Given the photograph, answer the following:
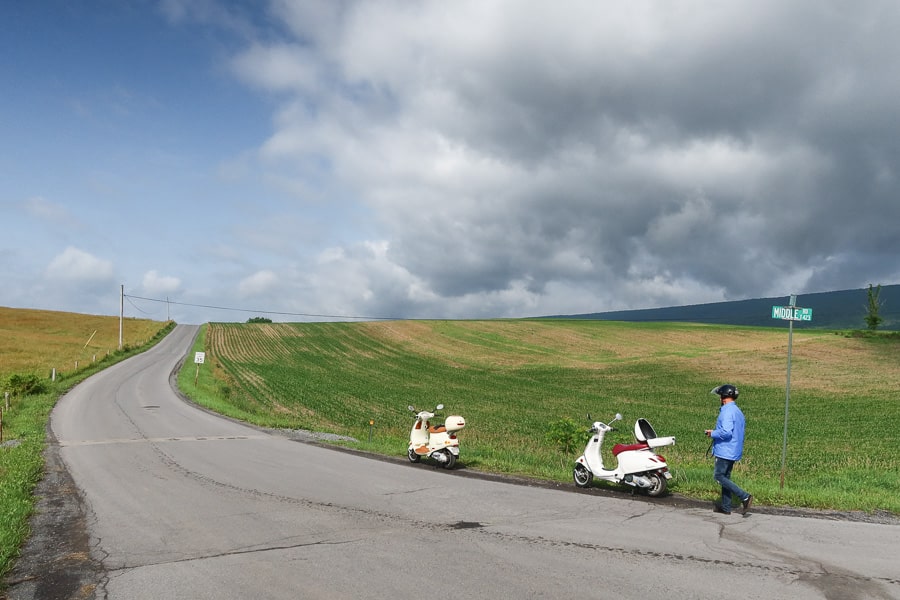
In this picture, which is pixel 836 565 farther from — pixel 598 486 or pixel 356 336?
pixel 356 336

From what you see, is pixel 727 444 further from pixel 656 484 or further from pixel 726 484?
pixel 656 484

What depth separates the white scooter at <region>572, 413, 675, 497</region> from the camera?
10219 millimetres

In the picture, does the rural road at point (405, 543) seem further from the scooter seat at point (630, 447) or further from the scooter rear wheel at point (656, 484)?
the scooter seat at point (630, 447)

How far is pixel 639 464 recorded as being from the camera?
10.3 m

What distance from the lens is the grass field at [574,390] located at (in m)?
15.2

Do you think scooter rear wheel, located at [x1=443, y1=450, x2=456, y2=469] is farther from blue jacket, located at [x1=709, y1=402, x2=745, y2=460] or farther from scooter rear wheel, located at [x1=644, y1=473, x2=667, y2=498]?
blue jacket, located at [x1=709, y1=402, x2=745, y2=460]

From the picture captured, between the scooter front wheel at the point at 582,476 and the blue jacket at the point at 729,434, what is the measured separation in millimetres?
2451

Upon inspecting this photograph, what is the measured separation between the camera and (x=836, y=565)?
21.9ft

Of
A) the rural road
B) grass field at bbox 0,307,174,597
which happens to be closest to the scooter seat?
the rural road

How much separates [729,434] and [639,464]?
1625mm

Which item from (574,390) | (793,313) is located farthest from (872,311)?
(793,313)

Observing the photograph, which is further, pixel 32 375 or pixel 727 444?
pixel 32 375

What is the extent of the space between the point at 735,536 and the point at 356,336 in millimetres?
78558

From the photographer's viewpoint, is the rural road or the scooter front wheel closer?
the rural road
